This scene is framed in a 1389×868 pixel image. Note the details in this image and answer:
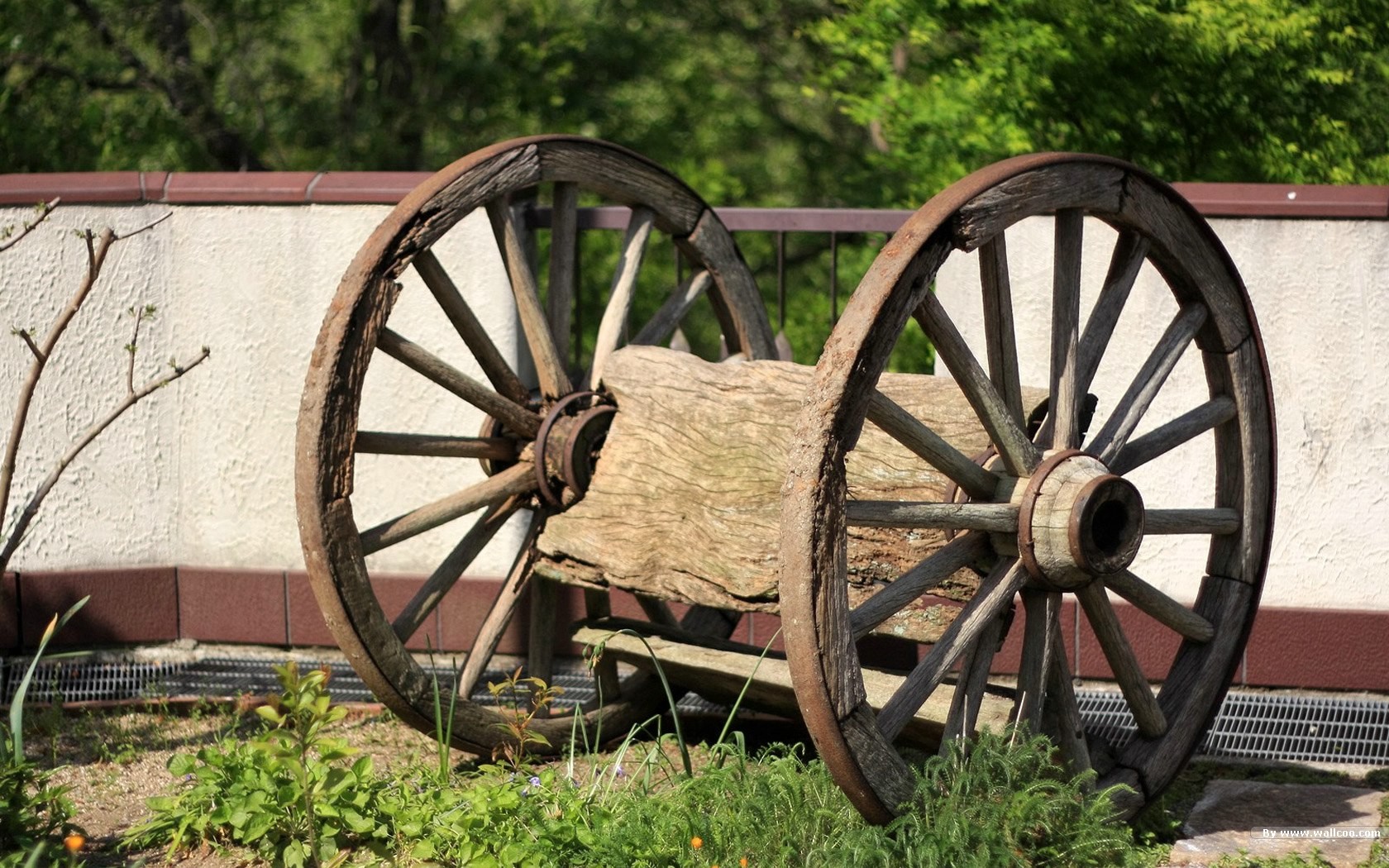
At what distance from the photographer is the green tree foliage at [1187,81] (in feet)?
18.5

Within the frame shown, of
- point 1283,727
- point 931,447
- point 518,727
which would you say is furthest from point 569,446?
point 1283,727

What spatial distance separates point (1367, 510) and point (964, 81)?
103 inches

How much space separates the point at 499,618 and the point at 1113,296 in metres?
1.96

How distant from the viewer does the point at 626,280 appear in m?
4.72

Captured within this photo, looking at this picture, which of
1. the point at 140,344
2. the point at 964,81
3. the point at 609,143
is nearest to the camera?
the point at 609,143

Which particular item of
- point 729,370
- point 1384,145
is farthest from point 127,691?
point 1384,145

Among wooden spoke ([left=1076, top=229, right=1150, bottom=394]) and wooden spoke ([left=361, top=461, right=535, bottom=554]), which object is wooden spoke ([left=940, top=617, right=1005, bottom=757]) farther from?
wooden spoke ([left=361, top=461, right=535, bottom=554])

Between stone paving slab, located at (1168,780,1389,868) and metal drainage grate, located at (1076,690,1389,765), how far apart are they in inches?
10.9

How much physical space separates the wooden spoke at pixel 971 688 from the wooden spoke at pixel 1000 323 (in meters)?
0.51

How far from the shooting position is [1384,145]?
20.4 ft

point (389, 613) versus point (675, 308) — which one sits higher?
point (675, 308)

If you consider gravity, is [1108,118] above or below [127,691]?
above

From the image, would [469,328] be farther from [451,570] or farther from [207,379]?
[207,379]

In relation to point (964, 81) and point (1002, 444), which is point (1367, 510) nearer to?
point (1002, 444)
